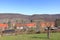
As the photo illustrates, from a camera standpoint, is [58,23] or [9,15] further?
[9,15]

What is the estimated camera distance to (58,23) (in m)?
75.9

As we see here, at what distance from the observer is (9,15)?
16138 cm

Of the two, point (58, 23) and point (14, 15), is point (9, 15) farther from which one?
point (58, 23)

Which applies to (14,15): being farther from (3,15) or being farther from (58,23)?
(58,23)

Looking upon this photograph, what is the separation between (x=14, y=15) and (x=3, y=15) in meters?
13.4

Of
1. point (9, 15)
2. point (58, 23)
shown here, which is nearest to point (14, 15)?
point (9, 15)

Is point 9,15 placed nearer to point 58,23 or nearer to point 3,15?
point 3,15

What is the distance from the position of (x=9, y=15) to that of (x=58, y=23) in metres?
91.9

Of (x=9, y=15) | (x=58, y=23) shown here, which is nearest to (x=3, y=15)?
(x=9, y=15)

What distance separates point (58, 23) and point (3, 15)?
9018 centimetres

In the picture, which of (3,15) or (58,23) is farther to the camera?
(3,15)

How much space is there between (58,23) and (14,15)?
313ft

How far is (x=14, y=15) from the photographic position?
546 feet

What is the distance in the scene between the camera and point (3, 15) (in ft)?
516
